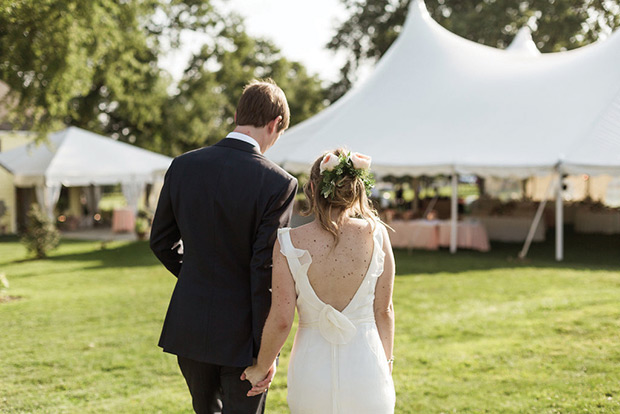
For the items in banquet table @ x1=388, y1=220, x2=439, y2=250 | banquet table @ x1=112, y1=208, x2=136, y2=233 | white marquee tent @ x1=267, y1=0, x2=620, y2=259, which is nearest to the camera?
white marquee tent @ x1=267, y1=0, x2=620, y2=259

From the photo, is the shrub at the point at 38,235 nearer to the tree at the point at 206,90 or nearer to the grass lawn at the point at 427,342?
the grass lawn at the point at 427,342

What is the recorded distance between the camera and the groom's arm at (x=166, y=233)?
2.66 m

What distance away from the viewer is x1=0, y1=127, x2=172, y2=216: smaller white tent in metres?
21.0

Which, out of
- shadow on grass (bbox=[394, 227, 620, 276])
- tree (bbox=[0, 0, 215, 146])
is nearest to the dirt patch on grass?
tree (bbox=[0, 0, 215, 146])

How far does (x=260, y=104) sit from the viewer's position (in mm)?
2553

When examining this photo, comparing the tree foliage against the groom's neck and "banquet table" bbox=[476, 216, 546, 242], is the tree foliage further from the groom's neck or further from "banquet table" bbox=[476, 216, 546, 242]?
"banquet table" bbox=[476, 216, 546, 242]

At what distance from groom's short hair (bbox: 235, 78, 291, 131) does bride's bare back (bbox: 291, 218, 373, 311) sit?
0.48 meters

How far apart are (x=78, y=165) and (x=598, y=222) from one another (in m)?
17.1

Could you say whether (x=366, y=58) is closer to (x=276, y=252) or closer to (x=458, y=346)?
(x=458, y=346)

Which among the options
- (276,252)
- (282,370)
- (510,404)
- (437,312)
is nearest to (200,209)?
(276,252)

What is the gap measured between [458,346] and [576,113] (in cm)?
918

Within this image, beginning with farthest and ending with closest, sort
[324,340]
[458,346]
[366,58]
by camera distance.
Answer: [366,58]
[458,346]
[324,340]

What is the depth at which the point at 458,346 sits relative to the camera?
634 centimetres

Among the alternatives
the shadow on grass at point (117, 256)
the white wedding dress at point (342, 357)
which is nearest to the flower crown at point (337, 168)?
the white wedding dress at point (342, 357)
